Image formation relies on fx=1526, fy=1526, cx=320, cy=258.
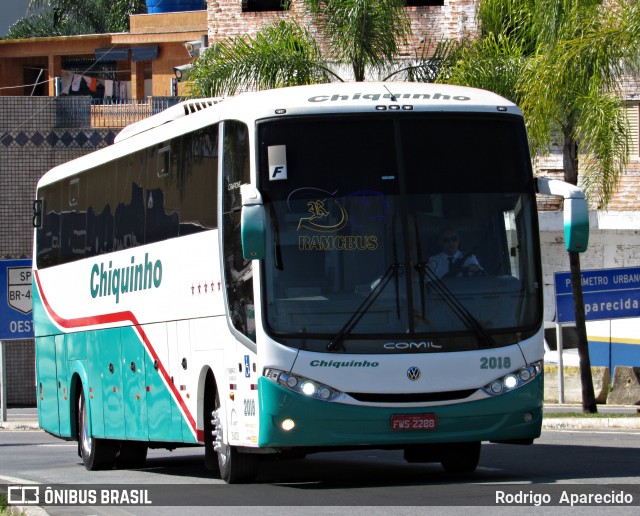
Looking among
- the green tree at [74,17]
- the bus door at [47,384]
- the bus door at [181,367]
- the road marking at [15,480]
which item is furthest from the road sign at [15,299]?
the green tree at [74,17]

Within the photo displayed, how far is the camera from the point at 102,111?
3909cm

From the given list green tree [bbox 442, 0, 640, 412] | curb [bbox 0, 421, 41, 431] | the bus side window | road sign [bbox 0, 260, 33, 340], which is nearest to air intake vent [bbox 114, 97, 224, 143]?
the bus side window

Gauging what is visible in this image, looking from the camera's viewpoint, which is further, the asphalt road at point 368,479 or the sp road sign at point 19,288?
the sp road sign at point 19,288

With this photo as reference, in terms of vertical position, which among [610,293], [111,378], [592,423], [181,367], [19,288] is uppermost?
[181,367]

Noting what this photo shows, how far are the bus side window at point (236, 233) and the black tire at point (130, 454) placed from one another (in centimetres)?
559

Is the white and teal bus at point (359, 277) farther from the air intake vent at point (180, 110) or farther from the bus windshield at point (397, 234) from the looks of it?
the air intake vent at point (180, 110)

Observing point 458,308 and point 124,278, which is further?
point 124,278

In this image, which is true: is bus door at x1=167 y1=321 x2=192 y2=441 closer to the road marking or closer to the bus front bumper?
the road marking

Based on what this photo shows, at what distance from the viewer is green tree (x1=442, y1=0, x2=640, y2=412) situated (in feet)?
73.7

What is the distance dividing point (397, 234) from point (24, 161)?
1036 inches

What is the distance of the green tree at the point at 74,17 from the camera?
68.5 metres

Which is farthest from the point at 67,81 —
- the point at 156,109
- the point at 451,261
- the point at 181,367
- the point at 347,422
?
the point at 347,422

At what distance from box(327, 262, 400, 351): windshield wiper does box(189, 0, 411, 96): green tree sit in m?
15.0

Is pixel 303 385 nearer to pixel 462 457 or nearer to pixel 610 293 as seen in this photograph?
pixel 462 457
